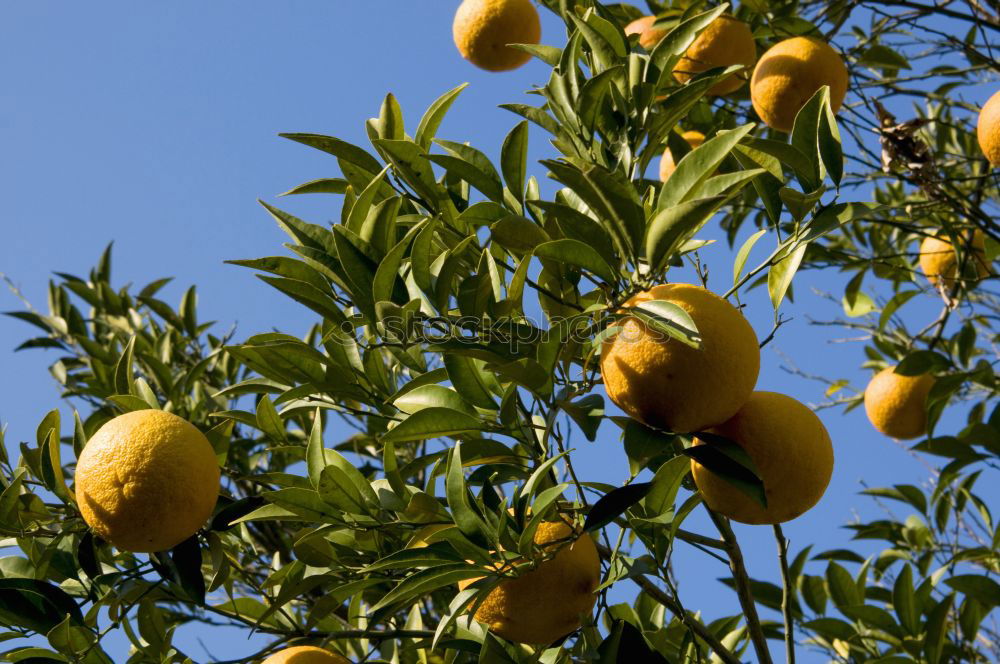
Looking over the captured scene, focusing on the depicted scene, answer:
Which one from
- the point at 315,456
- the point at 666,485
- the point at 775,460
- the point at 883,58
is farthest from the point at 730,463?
the point at 883,58

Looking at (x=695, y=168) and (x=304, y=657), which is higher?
(x=695, y=168)

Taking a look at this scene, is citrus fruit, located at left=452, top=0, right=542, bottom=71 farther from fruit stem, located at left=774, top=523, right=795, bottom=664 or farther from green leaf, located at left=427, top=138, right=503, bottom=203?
fruit stem, located at left=774, top=523, right=795, bottom=664

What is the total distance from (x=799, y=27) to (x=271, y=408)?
189 cm

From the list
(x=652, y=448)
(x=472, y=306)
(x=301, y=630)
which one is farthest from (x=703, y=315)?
(x=301, y=630)

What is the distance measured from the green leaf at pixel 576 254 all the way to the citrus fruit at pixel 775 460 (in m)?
0.32

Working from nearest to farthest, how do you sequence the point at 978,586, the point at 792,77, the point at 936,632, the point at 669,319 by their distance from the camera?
1. the point at 669,319
2. the point at 936,632
3. the point at 978,586
4. the point at 792,77

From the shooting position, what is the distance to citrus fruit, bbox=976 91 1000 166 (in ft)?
8.00

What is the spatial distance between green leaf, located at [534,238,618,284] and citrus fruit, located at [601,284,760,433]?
0.06 meters

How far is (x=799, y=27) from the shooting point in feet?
9.12

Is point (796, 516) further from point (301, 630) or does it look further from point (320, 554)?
point (301, 630)

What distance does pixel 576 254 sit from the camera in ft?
4.55

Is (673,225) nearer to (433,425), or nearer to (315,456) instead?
(433,425)

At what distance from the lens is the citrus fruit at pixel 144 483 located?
1661 millimetres

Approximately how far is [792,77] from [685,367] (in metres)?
1.35
